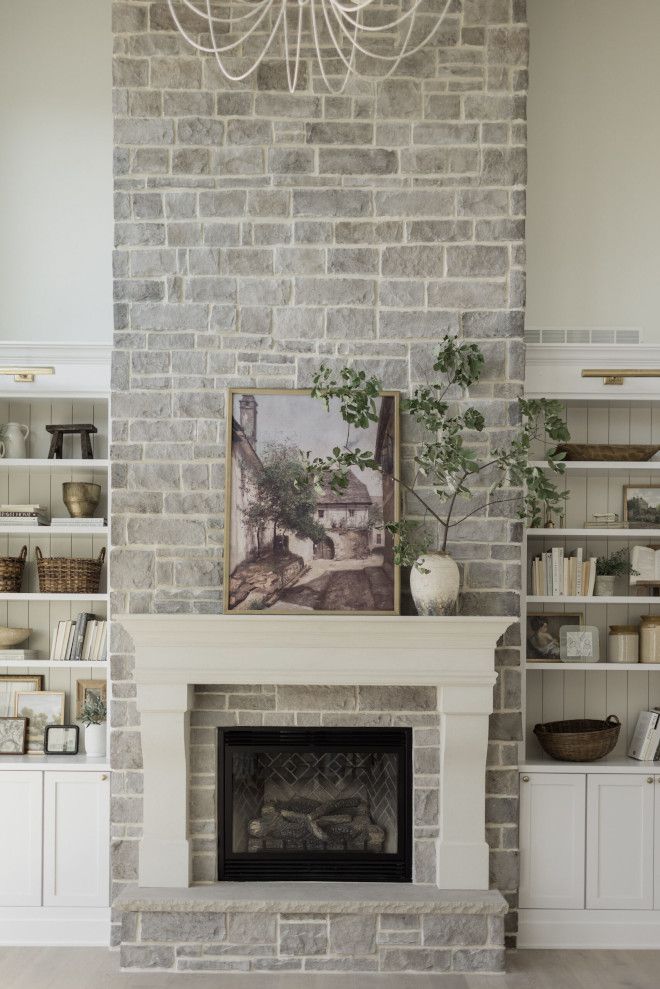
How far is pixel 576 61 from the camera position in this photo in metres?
4.59

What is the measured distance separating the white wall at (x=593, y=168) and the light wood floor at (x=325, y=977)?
2.87m

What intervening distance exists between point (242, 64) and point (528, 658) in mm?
2977

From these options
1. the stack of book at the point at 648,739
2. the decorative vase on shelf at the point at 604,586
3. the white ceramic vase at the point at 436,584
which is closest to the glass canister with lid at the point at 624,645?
the decorative vase on shelf at the point at 604,586

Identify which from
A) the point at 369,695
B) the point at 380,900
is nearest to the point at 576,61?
the point at 369,695

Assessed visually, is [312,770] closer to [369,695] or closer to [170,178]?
[369,695]

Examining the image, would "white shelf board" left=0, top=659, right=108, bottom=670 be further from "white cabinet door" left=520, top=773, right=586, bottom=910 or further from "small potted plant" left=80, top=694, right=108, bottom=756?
"white cabinet door" left=520, top=773, right=586, bottom=910

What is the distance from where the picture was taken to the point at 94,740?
13.8ft

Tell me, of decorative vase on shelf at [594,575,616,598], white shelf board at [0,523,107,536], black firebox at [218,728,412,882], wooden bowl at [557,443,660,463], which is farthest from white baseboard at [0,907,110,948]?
wooden bowl at [557,443,660,463]

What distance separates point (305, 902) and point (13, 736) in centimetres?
159

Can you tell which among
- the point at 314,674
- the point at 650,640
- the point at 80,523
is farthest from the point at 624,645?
the point at 80,523

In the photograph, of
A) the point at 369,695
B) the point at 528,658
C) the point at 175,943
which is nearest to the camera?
the point at 175,943

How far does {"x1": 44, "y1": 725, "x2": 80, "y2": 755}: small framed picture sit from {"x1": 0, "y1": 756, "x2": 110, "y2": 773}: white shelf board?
0.10 ft

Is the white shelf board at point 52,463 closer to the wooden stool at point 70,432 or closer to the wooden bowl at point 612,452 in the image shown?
the wooden stool at point 70,432

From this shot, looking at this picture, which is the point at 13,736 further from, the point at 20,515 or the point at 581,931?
the point at 581,931
